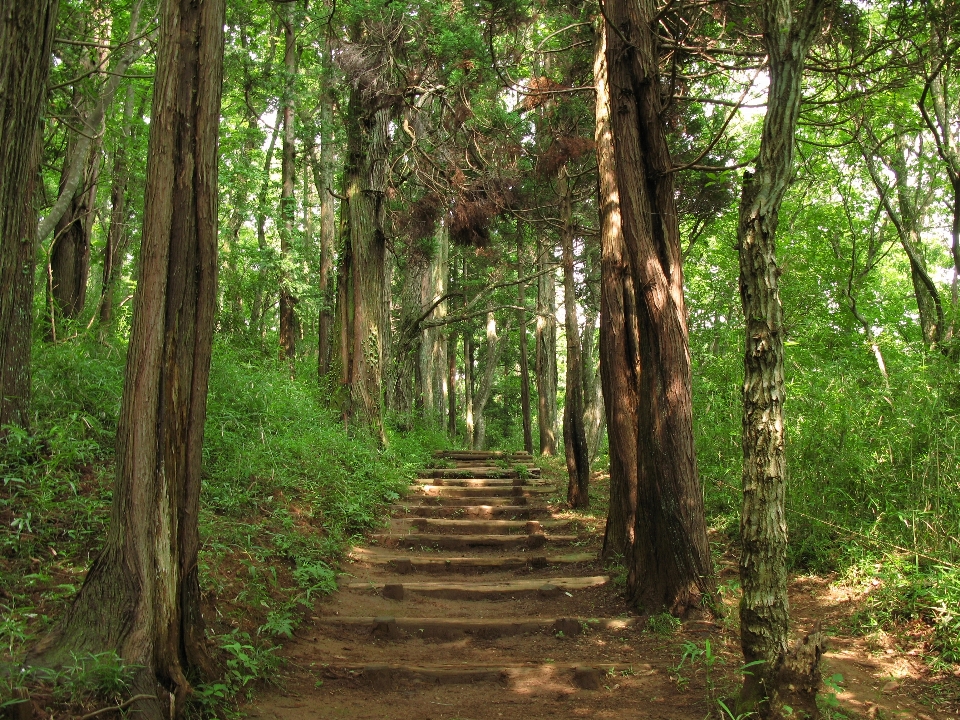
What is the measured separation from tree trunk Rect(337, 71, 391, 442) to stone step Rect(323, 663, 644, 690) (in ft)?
23.8

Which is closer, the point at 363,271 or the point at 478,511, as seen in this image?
the point at 478,511

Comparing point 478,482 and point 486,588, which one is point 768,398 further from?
point 478,482

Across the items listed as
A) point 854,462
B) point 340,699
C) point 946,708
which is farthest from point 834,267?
point 340,699

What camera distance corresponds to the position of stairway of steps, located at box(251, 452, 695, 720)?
4.52 meters


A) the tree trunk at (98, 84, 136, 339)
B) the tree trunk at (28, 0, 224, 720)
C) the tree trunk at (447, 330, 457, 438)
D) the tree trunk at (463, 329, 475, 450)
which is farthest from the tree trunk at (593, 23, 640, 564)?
the tree trunk at (447, 330, 457, 438)

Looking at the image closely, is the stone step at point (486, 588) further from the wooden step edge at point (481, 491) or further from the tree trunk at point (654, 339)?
the wooden step edge at point (481, 491)

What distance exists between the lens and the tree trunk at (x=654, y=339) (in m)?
5.68

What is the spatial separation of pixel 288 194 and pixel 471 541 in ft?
33.9

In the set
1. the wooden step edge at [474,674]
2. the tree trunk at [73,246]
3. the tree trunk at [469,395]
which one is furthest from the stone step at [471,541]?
the tree trunk at [469,395]

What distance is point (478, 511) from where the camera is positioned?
9.66 metres

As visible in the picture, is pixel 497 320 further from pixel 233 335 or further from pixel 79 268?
pixel 79 268

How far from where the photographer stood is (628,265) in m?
6.45

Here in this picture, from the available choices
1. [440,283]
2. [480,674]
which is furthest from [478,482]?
[440,283]

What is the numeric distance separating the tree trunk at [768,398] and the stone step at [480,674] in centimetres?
116
